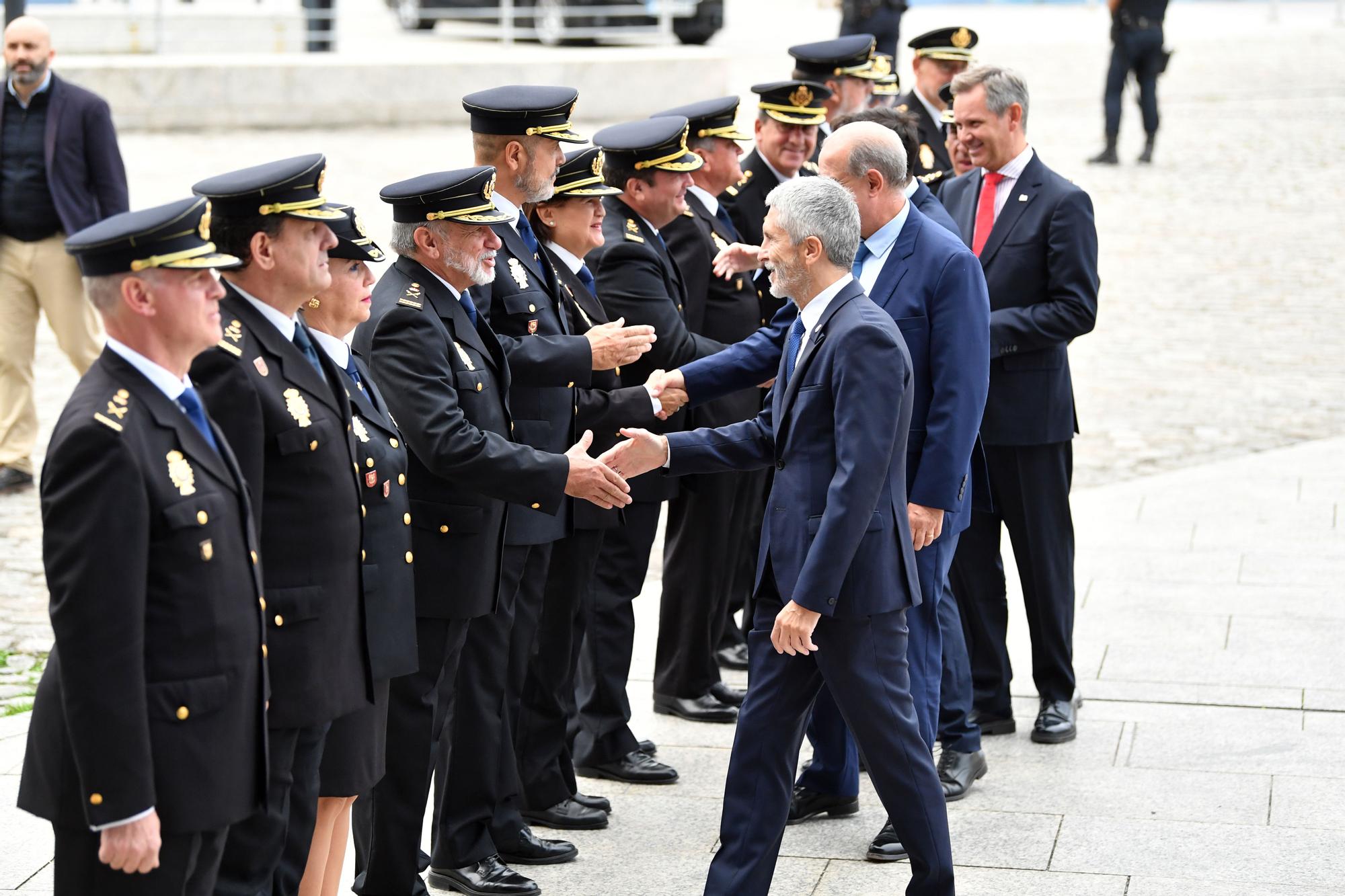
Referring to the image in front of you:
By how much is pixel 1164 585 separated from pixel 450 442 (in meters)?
4.39

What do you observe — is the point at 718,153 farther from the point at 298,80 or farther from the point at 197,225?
the point at 298,80

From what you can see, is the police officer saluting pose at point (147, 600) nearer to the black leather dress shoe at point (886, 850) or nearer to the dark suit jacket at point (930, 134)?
the black leather dress shoe at point (886, 850)

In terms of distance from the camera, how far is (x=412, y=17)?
83.6 ft

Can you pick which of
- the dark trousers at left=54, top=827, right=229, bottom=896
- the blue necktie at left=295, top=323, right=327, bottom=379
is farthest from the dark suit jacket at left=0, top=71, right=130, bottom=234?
the dark trousers at left=54, top=827, right=229, bottom=896

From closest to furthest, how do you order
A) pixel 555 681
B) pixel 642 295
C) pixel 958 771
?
pixel 555 681 < pixel 958 771 < pixel 642 295

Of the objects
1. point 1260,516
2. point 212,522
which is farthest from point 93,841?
point 1260,516

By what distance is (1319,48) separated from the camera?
2767cm

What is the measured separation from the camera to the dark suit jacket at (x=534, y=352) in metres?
4.98

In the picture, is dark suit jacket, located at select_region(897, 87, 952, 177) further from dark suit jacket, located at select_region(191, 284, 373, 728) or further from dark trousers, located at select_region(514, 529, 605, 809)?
dark suit jacket, located at select_region(191, 284, 373, 728)

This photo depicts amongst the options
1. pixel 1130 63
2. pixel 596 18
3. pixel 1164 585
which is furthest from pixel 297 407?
pixel 596 18

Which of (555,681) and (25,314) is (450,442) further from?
(25,314)

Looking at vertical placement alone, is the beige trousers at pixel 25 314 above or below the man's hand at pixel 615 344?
below

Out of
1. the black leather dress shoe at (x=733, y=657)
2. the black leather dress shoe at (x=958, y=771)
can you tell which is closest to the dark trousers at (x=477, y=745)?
the black leather dress shoe at (x=958, y=771)

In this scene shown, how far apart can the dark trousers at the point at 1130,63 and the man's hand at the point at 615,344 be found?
1375 cm
